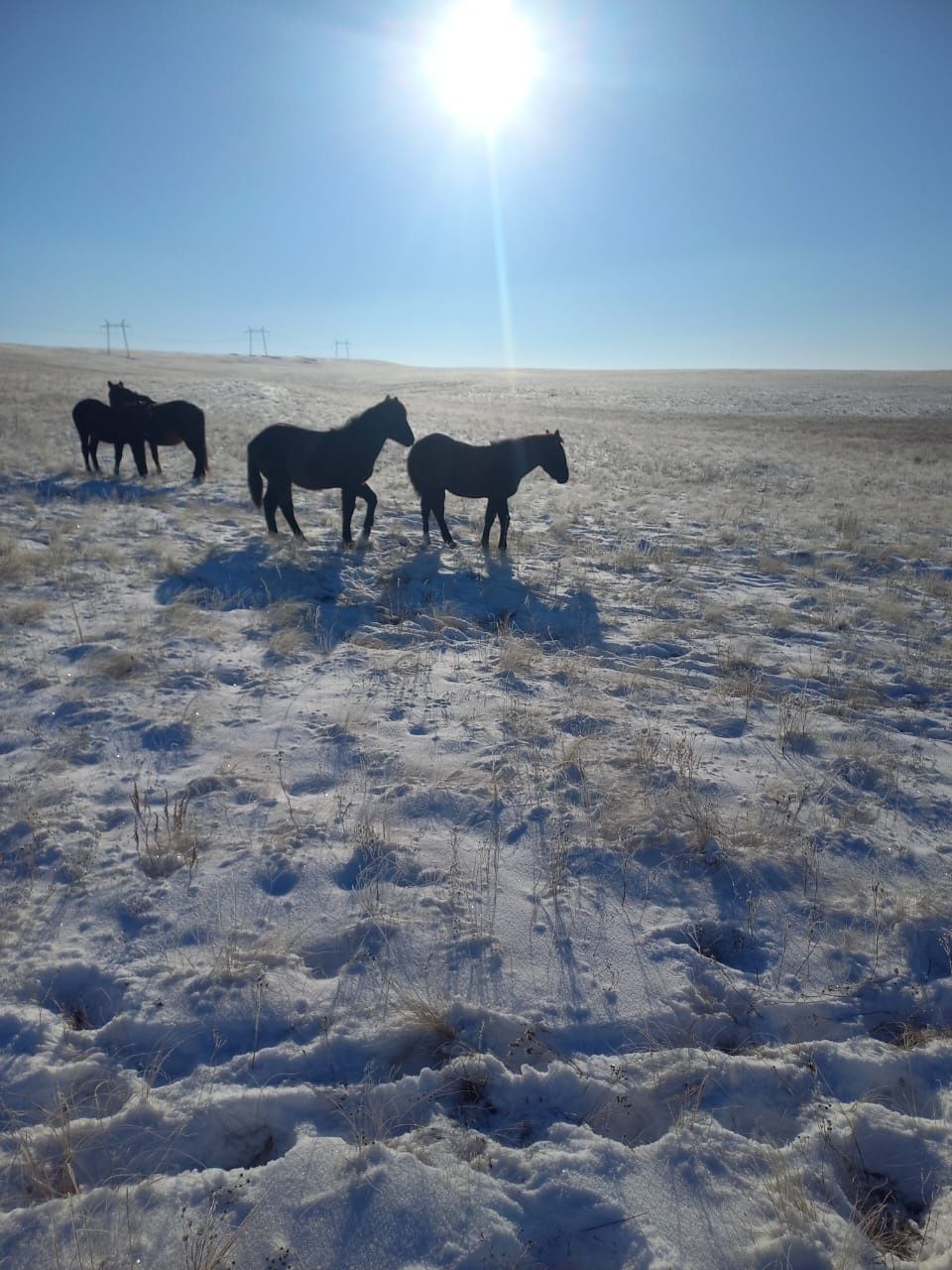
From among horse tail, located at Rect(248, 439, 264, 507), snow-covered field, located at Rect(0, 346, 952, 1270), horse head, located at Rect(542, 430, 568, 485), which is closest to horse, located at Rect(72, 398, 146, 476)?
horse tail, located at Rect(248, 439, 264, 507)

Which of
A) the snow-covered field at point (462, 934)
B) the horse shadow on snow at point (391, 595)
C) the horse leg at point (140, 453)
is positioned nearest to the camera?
the snow-covered field at point (462, 934)

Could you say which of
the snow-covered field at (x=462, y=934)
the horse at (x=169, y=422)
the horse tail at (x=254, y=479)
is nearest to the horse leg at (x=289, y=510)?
the horse tail at (x=254, y=479)

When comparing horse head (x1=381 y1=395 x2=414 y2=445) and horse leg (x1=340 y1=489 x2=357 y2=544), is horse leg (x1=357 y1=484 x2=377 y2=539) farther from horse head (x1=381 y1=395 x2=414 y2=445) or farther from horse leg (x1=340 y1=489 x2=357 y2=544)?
horse head (x1=381 y1=395 x2=414 y2=445)

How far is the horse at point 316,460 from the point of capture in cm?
1039

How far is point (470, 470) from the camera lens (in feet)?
36.6

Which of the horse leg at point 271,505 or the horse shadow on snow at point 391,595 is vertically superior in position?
the horse leg at point 271,505

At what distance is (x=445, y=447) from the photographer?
11102 millimetres

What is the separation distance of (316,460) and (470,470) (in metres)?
2.51

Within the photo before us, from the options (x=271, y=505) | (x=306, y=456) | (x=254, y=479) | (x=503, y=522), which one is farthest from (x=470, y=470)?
(x=254, y=479)

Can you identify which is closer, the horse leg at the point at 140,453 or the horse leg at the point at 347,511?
the horse leg at the point at 347,511

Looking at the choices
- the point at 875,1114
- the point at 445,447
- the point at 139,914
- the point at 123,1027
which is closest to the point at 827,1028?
the point at 875,1114

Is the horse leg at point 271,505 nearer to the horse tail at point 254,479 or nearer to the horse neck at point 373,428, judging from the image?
the horse tail at point 254,479

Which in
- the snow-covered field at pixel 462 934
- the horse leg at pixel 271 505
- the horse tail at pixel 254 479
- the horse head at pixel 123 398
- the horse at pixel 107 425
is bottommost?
the snow-covered field at pixel 462 934

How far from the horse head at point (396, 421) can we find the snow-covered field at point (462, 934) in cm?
402
